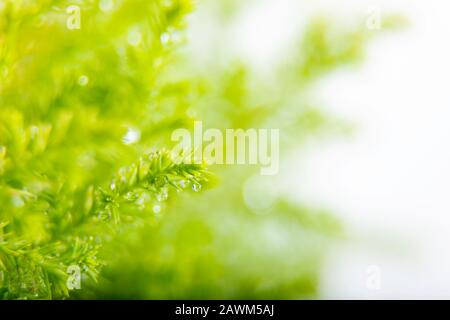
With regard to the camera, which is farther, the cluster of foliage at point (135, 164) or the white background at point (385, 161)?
the white background at point (385, 161)

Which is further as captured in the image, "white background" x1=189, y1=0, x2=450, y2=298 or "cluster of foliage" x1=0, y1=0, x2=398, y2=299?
"white background" x1=189, y1=0, x2=450, y2=298

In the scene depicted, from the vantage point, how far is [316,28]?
0.38m

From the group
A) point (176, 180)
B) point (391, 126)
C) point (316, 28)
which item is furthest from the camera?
point (391, 126)

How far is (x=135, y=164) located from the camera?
233mm

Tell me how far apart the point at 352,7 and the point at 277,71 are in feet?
0.34

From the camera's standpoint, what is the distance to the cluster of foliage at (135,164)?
9.0 inches

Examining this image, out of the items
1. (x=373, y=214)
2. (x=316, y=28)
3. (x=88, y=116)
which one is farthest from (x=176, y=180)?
(x=373, y=214)

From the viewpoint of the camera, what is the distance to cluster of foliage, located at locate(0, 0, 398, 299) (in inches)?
9.0

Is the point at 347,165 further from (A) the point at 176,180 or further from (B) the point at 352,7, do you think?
(A) the point at 176,180
